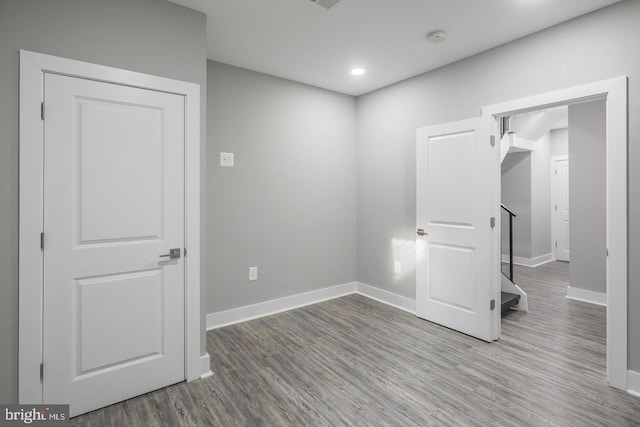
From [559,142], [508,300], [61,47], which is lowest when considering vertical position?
[508,300]

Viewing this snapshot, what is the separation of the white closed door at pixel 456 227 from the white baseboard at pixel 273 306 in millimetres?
1103

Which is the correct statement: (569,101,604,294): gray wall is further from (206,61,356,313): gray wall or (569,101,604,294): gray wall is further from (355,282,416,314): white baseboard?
(206,61,356,313): gray wall

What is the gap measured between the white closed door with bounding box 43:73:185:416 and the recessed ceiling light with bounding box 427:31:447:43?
204 cm

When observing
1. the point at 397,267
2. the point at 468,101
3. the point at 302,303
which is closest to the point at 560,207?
the point at 397,267

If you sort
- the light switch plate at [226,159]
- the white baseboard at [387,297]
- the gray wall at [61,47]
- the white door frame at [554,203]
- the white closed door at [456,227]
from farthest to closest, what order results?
1. the white door frame at [554,203]
2. the white baseboard at [387,297]
3. the light switch plate at [226,159]
4. the white closed door at [456,227]
5. the gray wall at [61,47]

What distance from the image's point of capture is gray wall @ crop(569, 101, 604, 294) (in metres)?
4.03

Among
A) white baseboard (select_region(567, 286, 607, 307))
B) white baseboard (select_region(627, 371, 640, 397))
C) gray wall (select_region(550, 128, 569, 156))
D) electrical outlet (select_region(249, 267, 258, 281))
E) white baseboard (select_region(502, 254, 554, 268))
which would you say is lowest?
white baseboard (select_region(627, 371, 640, 397))

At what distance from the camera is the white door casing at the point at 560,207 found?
6488 mm

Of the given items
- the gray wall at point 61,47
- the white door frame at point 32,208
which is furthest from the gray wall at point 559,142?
the white door frame at point 32,208

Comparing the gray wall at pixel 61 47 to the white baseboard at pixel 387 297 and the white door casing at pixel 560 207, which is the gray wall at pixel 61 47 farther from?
the white door casing at pixel 560 207

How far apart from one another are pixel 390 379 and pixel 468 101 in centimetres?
254

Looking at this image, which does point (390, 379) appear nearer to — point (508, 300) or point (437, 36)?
point (508, 300)

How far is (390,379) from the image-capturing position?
240 cm

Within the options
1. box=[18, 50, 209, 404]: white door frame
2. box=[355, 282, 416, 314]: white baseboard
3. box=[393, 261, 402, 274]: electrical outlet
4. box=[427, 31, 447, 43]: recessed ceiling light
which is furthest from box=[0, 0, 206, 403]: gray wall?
box=[355, 282, 416, 314]: white baseboard
